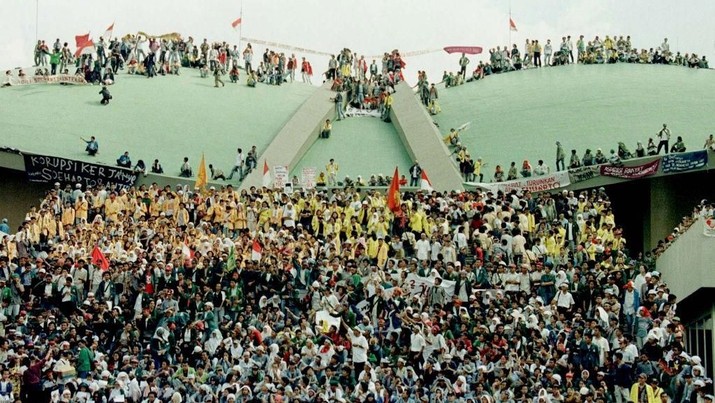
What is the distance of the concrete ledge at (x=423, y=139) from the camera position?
1882 inches

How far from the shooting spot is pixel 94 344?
33.6 metres

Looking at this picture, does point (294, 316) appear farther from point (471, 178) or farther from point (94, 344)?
point (471, 178)

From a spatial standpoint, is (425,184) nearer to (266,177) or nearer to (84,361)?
(266,177)

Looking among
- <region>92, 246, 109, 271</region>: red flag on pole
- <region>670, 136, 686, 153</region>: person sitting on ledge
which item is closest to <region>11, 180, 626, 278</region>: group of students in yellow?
<region>92, 246, 109, 271</region>: red flag on pole

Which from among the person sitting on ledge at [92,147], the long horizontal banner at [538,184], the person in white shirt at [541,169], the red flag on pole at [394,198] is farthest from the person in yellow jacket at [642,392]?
the person sitting on ledge at [92,147]

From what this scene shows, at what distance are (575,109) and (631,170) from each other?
828 cm

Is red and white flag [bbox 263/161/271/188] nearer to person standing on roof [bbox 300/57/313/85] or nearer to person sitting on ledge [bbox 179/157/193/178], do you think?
person sitting on ledge [bbox 179/157/193/178]

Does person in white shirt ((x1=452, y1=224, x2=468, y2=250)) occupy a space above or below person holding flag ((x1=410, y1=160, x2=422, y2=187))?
below

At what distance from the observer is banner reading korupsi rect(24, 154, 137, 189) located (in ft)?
156

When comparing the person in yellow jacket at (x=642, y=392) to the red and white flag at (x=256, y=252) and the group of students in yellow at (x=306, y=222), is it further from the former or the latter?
the red and white flag at (x=256, y=252)

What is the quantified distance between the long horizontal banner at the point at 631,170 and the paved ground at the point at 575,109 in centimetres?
311

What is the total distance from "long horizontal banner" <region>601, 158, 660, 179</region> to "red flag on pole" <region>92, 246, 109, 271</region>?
1689cm

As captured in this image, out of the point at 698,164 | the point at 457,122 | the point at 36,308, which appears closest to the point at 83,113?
the point at 457,122

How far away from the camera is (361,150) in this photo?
52.6 meters
